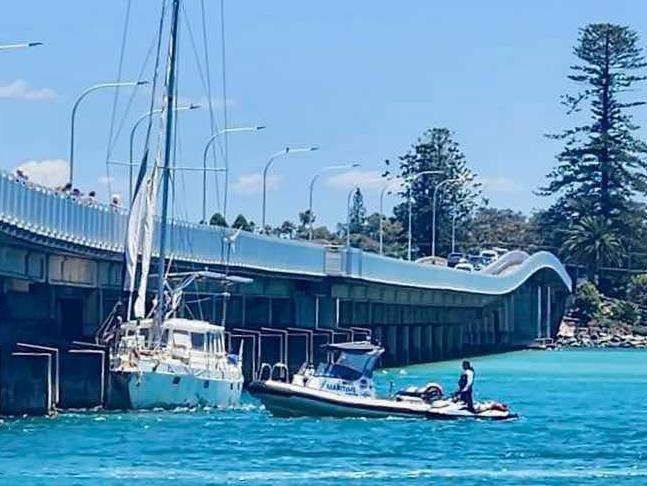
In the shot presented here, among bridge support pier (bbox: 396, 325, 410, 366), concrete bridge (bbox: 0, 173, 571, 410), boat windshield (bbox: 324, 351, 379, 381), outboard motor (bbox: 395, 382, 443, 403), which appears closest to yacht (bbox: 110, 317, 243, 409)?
concrete bridge (bbox: 0, 173, 571, 410)

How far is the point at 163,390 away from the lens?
7262 cm

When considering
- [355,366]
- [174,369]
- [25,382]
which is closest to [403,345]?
[174,369]

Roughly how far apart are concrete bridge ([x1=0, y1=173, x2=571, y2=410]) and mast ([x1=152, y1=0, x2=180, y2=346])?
2.00 m

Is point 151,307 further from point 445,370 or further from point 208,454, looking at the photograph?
point 445,370

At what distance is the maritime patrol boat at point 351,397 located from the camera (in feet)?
228

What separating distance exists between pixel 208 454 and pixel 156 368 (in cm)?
1523

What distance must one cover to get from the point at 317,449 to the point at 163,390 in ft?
47.8

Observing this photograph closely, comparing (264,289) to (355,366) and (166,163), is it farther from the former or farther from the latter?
(355,366)

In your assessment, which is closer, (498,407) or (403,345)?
(498,407)

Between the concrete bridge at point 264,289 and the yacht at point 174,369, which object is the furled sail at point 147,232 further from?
the concrete bridge at point 264,289

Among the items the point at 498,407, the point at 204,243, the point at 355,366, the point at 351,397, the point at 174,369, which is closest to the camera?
the point at 351,397

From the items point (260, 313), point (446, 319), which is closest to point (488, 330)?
point (446, 319)

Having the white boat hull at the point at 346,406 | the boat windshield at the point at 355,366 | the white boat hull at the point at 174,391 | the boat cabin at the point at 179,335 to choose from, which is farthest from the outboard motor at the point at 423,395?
the boat cabin at the point at 179,335

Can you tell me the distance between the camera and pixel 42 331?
81.2 m
